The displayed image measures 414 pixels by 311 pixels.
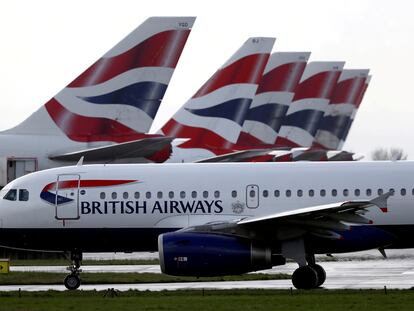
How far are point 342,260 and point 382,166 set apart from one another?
1564 cm

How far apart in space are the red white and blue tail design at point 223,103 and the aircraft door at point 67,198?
18215 mm

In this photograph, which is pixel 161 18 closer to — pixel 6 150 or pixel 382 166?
pixel 6 150

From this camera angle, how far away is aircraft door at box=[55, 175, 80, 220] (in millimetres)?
31312

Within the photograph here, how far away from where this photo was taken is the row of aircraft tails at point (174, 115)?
3962cm

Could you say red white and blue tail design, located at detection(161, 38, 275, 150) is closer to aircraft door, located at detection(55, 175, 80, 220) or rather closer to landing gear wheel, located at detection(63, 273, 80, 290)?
aircraft door, located at detection(55, 175, 80, 220)

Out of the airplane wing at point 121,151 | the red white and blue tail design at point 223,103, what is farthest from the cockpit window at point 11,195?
the red white and blue tail design at point 223,103

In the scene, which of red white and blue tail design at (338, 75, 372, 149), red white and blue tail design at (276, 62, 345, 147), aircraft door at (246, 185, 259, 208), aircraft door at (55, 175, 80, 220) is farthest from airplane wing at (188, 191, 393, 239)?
red white and blue tail design at (338, 75, 372, 149)

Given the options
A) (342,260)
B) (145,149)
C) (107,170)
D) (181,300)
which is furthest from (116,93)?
(181,300)

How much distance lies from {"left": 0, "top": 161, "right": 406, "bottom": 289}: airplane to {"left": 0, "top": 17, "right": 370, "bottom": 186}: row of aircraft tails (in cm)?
747

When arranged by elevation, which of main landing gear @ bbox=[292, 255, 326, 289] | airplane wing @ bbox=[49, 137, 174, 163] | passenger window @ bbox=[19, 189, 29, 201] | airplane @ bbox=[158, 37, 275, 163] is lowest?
main landing gear @ bbox=[292, 255, 326, 289]

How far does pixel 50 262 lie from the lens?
47750 millimetres

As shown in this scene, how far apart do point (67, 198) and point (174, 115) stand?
66.5 ft

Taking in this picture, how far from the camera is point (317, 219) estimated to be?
29.3 m

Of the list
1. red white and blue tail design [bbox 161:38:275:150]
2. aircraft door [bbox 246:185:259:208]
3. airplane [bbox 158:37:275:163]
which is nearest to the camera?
aircraft door [bbox 246:185:259:208]
